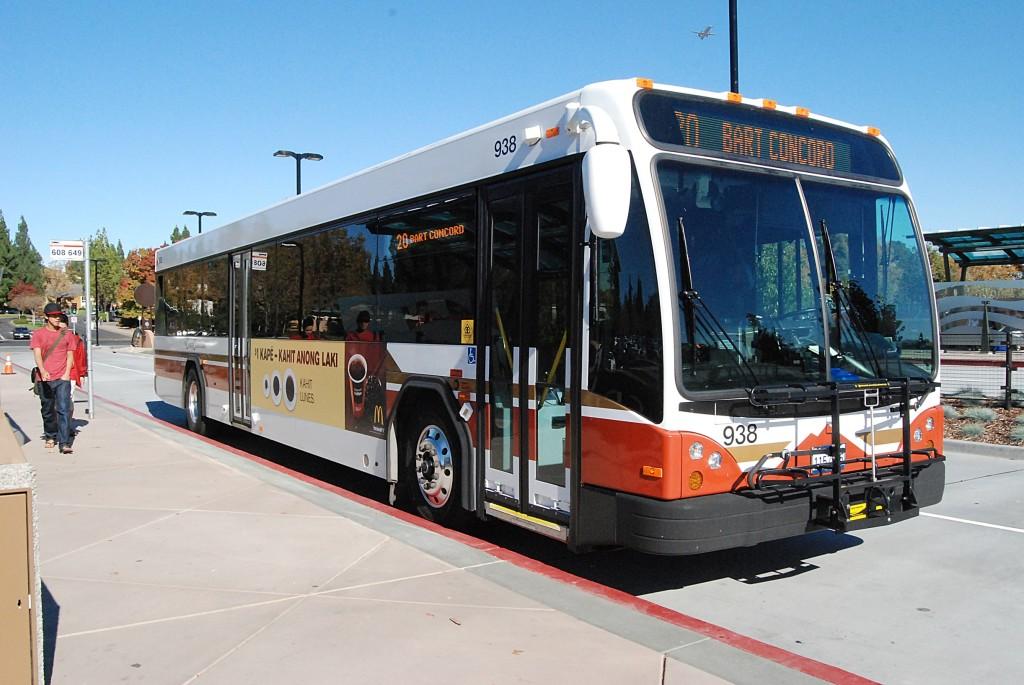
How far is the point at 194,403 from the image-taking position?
45.9ft

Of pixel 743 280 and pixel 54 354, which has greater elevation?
pixel 743 280

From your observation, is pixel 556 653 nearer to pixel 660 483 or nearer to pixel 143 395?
pixel 660 483

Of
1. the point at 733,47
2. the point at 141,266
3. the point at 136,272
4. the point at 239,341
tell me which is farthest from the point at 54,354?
the point at 136,272

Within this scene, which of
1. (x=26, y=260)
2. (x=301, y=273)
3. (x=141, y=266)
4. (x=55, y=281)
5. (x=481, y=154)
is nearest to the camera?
(x=481, y=154)

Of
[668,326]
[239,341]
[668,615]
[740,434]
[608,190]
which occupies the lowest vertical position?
[668,615]

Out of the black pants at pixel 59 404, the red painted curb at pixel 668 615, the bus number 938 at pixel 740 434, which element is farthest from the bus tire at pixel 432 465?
the black pants at pixel 59 404

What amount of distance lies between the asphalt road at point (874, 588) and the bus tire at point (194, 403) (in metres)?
7.58

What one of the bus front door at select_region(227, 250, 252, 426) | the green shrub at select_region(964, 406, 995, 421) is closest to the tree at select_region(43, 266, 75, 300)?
the bus front door at select_region(227, 250, 252, 426)

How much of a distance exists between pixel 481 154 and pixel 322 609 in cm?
358

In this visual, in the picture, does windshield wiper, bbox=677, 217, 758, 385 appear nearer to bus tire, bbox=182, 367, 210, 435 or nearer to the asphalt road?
the asphalt road

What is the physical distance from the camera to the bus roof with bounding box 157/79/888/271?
5.50 m

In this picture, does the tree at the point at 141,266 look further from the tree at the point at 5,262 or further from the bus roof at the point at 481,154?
the bus roof at the point at 481,154

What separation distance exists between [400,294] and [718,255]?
3.46 meters

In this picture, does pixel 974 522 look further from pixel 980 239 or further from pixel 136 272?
pixel 136 272
